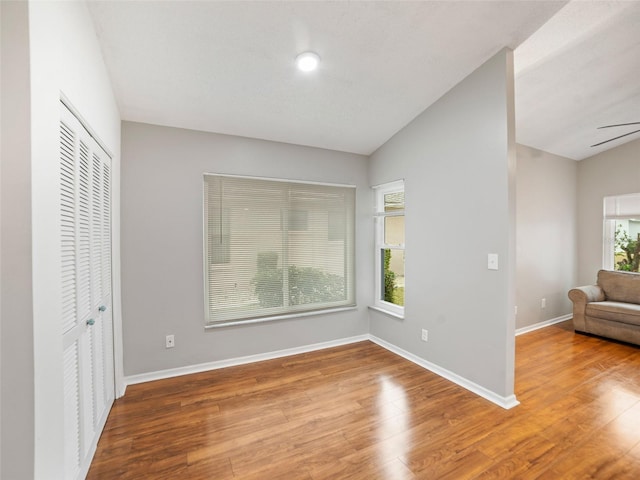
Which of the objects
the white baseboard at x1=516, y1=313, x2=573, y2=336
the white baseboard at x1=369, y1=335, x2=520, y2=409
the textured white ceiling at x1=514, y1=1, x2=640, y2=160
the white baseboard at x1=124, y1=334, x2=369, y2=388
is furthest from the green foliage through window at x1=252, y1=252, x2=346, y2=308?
the textured white ceiling at x1=514, y1=1, x2=640, y2=160

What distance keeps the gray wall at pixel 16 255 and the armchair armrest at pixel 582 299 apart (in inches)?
210

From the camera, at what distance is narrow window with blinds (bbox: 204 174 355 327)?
2949mm

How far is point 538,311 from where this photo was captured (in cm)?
417

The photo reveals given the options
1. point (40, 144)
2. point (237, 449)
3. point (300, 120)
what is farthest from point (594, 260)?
point (40, 144)

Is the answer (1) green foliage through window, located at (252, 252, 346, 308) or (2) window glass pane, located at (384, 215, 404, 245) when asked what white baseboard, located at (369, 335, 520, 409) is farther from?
(2) window glass pane, located at (384, 215, 404, 245)

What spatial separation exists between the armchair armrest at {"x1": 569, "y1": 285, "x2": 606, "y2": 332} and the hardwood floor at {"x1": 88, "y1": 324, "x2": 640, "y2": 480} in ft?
2.95

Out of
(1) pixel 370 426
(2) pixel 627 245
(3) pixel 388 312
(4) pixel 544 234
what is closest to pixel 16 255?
(1) pixel 370 426

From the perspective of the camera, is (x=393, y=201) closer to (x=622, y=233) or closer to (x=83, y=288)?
(x=83, y=288)

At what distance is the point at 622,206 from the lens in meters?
4.32

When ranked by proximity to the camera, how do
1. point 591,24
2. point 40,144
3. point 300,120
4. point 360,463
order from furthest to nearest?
point 300,120, point 591,24, point 360,463, point 40,144

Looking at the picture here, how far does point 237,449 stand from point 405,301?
2.14m

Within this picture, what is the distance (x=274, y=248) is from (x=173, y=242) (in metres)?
1.01

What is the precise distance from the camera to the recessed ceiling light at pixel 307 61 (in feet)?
6.89

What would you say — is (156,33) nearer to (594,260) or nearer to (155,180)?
(155,180)
